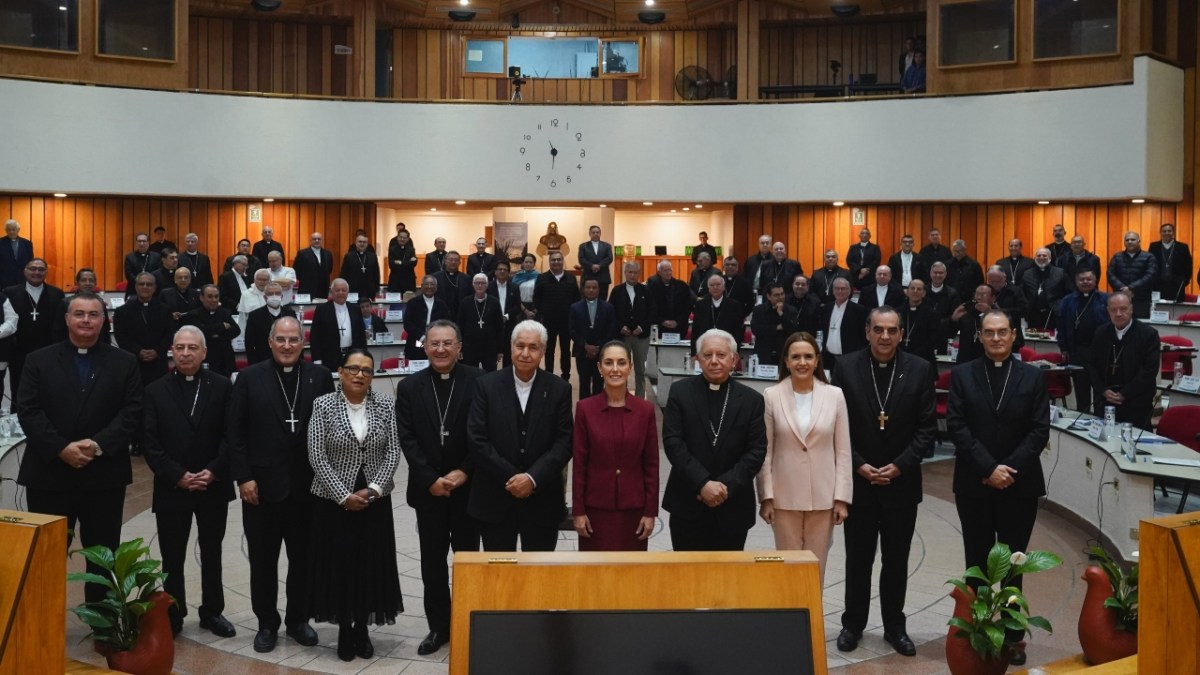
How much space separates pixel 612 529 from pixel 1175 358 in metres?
7.67

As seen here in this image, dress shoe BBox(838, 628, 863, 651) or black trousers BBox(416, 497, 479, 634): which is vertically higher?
black trousers BBox(416, 497, 479, 634)

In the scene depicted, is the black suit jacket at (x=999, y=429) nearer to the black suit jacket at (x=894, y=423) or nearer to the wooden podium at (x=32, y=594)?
the black suit jacket at (x=894, y=423)

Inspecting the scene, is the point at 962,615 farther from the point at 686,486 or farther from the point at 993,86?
the point at 993,86

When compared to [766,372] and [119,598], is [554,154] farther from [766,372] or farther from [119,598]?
[119,598]

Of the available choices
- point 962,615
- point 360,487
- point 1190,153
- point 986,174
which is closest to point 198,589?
point 360,487

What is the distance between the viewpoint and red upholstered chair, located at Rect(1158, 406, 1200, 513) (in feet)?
24.4

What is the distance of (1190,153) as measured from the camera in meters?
15.2

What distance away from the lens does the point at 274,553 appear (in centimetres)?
534

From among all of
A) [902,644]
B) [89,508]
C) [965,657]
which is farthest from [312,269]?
[965,657]

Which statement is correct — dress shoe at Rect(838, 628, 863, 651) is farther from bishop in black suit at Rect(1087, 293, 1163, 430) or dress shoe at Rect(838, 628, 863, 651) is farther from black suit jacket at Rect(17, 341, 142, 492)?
bishop in black suit at Rect(1087, 293, 1163, 430)

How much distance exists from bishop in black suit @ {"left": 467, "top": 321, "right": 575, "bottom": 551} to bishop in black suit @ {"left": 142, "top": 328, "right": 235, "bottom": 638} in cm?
125

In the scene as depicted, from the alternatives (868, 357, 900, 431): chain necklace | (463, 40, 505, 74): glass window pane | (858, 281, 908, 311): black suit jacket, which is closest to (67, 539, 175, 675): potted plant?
(868, 357, 900, 431): chain necklace

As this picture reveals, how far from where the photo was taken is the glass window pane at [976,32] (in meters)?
15.4

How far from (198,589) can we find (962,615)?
4.02m
